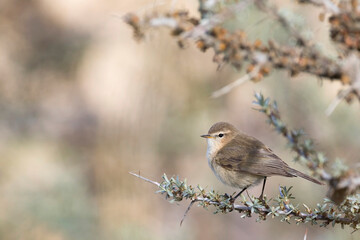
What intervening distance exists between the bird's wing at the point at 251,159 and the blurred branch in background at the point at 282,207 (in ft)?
2.04

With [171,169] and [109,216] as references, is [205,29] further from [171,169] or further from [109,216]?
[171,169]

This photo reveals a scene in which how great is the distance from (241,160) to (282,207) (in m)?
1.22

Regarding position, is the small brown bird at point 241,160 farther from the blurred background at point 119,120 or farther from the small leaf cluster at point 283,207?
the small leaf cluster at point 283,207

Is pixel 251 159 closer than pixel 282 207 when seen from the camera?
No


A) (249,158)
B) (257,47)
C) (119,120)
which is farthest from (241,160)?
(119,120)

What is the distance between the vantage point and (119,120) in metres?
5.17

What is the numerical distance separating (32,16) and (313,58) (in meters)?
6.83

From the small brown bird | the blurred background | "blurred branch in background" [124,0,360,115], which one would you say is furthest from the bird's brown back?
"blurred branch in background" [124,0,360,115]

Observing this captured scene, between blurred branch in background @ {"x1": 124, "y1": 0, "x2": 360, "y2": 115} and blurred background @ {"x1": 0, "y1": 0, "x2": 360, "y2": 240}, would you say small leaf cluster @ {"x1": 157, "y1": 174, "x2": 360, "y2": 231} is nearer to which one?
blurred branch in background @ {"x1": 124, "y1": 0, "x2": 360, "y2": 115}

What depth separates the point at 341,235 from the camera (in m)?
4.58

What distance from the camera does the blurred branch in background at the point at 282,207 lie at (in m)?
2.06

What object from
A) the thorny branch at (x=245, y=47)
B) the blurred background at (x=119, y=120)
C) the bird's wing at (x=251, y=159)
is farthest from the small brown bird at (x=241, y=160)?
the thorny branch at (x=245, y=47)

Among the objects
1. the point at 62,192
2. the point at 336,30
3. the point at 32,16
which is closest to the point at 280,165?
the point at 336,30

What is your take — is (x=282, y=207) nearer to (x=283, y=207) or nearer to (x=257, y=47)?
(x=283, y=207)
